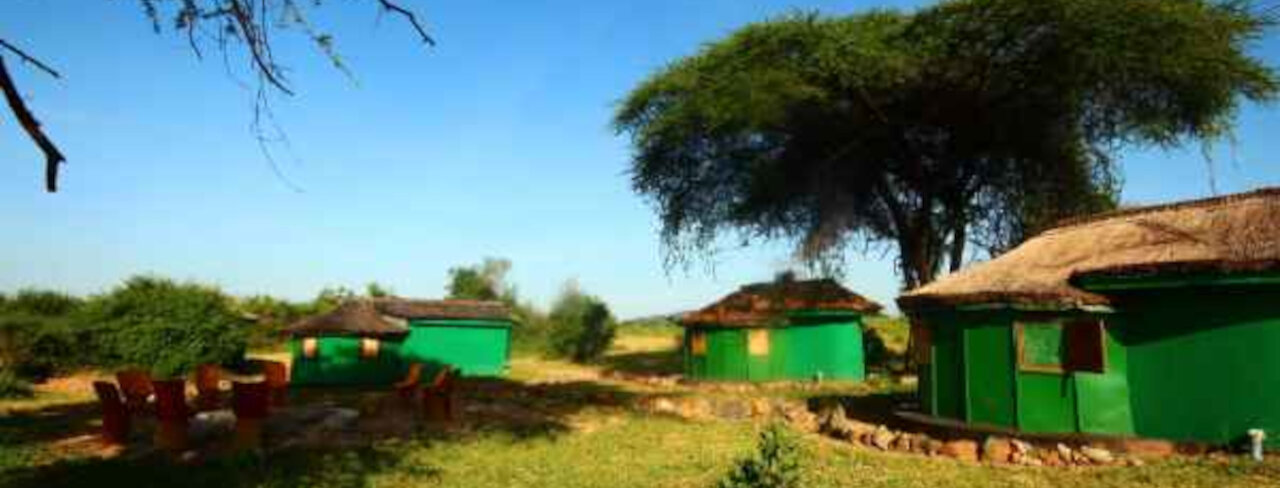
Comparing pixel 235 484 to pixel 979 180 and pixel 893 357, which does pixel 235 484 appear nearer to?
pixel 979 180

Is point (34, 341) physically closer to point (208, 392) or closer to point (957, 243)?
point (208, 392)

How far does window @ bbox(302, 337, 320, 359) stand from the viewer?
30.4 metres

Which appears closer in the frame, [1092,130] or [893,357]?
[1092,130]

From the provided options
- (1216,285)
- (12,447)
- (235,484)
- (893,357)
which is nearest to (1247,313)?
(1216,285)

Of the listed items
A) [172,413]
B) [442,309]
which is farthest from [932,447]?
[442,309]

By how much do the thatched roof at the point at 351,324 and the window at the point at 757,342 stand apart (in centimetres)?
1165

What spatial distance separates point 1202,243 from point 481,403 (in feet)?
51.8

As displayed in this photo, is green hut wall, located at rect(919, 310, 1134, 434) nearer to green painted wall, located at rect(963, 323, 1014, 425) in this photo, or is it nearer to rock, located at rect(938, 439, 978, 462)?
green painted wall, located at rect(963, 323, 1014, 425)

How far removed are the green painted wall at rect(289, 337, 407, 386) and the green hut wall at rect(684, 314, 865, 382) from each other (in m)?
11.5

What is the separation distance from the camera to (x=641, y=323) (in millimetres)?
98250

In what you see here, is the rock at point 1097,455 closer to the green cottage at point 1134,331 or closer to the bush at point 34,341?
the green cottage at point 1134,331

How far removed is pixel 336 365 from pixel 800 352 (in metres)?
14.9

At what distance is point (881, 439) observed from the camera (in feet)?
51.2

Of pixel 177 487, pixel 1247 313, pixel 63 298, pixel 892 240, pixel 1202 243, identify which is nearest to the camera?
pixel 177 487
